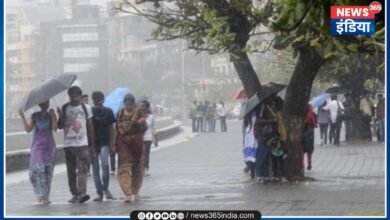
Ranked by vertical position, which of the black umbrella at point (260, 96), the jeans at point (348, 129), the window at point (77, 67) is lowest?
the jeans at point (348, 129)

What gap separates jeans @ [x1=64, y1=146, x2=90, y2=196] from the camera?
9.99m

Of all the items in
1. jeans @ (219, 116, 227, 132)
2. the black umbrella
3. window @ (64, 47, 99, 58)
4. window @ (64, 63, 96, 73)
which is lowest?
jeans @ (219, 116, 227, 132)

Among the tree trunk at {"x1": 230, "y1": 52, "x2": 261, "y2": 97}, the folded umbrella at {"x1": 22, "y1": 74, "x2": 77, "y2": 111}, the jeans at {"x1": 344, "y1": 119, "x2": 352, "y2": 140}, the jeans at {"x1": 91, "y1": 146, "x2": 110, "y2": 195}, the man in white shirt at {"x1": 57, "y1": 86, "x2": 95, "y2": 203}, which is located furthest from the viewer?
the jeans at {"x1": 344, "y1": 119, "x2": 352, "y2": 140}

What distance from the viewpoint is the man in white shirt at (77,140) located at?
9898 millimetres

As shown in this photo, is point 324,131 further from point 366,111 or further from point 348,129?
point 348,129

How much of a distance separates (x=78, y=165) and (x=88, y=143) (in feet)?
1.00

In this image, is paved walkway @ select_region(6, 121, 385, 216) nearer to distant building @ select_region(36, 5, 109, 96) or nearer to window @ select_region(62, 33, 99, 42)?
distant building @ select_region(36, 5, 109, 96)

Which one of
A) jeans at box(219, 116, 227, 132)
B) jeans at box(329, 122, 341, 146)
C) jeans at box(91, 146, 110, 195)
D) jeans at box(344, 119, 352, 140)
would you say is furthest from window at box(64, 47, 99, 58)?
jeans at box(344, 119, 352, 140)

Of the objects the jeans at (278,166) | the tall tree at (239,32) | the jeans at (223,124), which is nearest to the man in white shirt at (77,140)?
the tall tree at (239,32)

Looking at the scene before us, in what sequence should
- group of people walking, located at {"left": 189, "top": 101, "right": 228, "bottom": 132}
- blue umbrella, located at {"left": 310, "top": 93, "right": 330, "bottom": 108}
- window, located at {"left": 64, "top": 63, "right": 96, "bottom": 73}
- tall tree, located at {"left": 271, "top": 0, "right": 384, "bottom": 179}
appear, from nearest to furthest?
1. tall tree, located at {"left": 271, "top": 0, "right": 384, "bottom": 179}
2. window, located at {"left": 64, "top": 63, "right": 96, "bottom": 73}
3. group of people walking, located at {"left": 189, "top": 101, "right": 228, "bottom": 132}
4. blue umbrella, located at {"left": 310, "top": 93, "right": 330, "bottom": 108}

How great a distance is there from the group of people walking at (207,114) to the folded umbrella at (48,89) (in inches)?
41.9

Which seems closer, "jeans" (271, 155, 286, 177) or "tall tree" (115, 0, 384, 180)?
"tall tree" (115, 0, 384, 180)

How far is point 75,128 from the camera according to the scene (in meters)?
10.1

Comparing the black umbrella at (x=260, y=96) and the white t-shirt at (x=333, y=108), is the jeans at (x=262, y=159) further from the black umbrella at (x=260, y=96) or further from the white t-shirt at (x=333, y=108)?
the white t-shirt at (x=333, y=108)
